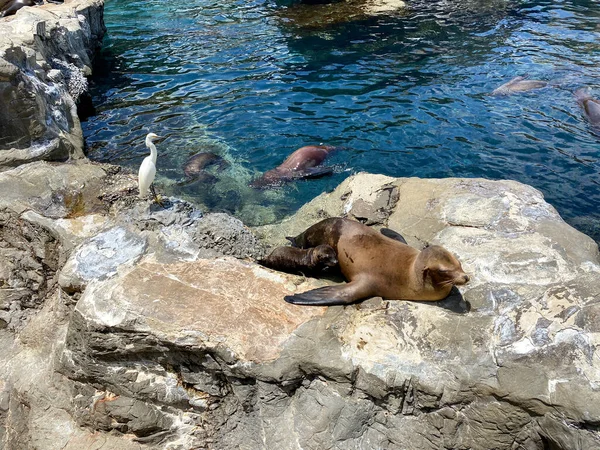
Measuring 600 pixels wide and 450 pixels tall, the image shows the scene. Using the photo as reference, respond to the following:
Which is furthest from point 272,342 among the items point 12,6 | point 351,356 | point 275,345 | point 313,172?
point 12,6

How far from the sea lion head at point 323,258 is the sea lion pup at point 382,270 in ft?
0.29

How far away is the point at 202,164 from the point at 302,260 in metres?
3.43

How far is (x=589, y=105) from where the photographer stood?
326 inches

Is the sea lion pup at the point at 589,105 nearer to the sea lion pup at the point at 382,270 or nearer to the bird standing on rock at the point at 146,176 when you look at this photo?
the sea lion pup at the point at 382,270

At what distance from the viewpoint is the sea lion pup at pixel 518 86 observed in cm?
916

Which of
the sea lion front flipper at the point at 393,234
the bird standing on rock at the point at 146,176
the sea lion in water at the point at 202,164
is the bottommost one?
the sea lion in water at the point at 202,164

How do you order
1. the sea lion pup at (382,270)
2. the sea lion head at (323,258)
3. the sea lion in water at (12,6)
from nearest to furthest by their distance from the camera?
the sea lion pup at (382,270), the sea lion head at (323,258), the sea lion in water at (12,6)

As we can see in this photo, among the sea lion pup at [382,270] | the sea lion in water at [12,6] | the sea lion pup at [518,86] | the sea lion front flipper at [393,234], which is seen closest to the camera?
the sea lion pup at [382,270]

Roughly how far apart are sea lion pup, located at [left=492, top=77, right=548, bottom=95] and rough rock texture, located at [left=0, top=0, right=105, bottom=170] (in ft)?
23.2

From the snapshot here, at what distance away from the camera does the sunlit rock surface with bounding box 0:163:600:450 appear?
10.4 ft

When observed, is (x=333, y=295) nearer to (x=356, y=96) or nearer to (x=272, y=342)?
(x=272, y=342)

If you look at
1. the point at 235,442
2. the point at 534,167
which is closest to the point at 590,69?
the point at 534,167

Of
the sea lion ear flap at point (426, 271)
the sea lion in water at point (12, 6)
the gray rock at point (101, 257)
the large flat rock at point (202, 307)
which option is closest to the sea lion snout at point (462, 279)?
the sea lion ear flap at point (426, 271)

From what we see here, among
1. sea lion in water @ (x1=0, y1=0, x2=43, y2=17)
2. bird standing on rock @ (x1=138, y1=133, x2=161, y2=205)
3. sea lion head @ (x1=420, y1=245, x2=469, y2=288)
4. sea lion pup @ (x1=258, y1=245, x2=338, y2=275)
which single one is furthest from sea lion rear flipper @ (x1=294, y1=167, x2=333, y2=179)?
sea lion in water @ (x1=0, y1=0, x2=43, y2=17)
